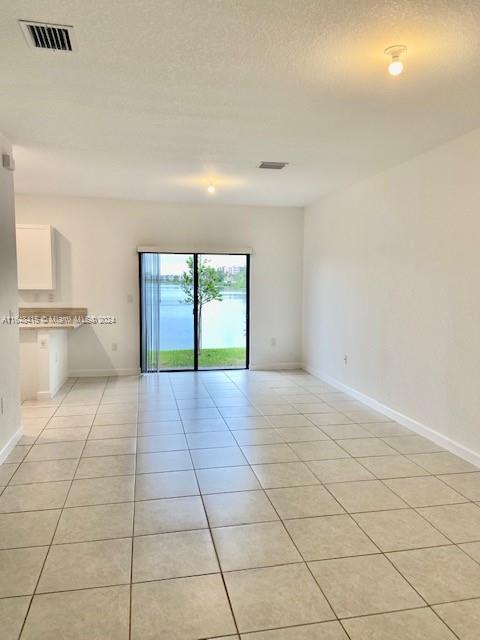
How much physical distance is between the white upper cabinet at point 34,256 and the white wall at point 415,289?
3.91m

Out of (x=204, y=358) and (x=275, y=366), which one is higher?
(x=204, y=358)

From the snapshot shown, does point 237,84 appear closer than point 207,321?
Yes

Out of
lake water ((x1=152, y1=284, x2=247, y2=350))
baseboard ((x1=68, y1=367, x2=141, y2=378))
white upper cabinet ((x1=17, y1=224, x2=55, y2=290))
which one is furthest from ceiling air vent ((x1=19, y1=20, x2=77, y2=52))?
baseboard ((x1=68, y1=367, x2=141, y2=378))

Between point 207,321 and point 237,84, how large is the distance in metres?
4.86

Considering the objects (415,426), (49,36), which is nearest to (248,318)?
(415,426)

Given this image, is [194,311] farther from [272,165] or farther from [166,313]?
[272,165]

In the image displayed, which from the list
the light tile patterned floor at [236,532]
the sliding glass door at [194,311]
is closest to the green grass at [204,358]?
the sliding glass door at [194,311]

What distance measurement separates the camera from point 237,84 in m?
2.72

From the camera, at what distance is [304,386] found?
6.22 meters

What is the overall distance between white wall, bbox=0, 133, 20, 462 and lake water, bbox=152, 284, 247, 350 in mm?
3111

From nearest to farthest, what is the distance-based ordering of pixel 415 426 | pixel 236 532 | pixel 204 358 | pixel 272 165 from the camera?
pixel 236 532 < pixel 415 426 < pixel 272 165 < pixel 204 358

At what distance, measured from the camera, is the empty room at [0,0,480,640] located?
6.79 ft

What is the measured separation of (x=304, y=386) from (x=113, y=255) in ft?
11.1

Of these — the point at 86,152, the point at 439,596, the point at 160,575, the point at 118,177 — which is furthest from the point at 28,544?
the point at 118,177
